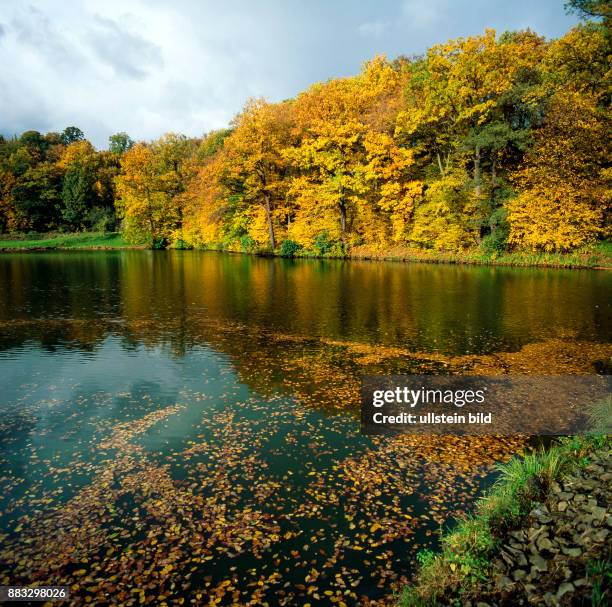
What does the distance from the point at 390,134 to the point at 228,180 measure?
22882mm

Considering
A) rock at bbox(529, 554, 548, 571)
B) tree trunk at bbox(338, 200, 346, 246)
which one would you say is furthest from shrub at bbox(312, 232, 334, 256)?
rock at bbox(529, 554, 548, 571)

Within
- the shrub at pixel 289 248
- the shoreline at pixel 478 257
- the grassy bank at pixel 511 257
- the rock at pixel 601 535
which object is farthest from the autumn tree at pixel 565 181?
the rock at pixel 601 535

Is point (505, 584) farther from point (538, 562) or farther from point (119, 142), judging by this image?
point (119, 142)

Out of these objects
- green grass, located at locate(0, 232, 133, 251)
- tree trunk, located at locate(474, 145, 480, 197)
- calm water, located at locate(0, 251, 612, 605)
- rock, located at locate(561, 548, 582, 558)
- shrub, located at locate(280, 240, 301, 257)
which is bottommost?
calm water, located at locate(0, 251, 612, 605)

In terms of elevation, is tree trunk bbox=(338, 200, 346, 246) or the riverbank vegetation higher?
tree trunk bbox=(338, 200, 346, 246)

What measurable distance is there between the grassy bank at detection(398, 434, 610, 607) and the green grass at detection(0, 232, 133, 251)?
85.3m

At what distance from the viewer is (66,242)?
83.9 m

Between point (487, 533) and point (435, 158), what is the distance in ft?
169

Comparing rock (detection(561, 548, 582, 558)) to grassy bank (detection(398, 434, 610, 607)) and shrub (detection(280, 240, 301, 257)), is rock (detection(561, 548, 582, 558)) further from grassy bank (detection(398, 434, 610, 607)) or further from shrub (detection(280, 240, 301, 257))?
shrub (detection(280, 240, 301, 257))

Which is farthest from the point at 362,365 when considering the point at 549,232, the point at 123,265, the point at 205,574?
the point at 123,265

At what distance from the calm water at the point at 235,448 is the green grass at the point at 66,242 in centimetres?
6216

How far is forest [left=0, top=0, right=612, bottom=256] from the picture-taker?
38625mm

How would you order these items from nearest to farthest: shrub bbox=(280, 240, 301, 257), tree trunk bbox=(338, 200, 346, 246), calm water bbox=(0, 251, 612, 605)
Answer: calm water bbox=(0, 251, 612, 605)
tree trunk bbox=(338, 200, 346, 246)
shrub bbox=(280, 240, 301, 257)

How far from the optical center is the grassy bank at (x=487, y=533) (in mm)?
5668
